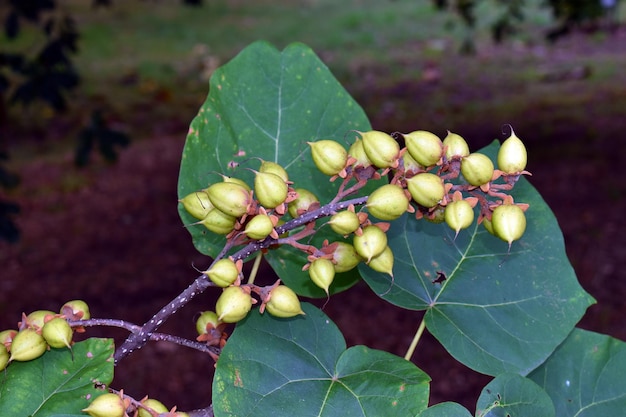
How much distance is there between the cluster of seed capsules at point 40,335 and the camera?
3.10ft

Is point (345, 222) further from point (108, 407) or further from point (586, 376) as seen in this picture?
point (586, 376)

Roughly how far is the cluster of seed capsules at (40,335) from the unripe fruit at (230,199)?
0.23 m

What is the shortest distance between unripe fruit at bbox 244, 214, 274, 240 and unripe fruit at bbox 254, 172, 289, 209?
0.10ft

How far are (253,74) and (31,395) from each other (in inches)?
25.0

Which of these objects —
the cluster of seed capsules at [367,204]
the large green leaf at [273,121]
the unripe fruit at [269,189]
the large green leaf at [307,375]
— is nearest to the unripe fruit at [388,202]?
the cluster of seed capsules at [367,204]

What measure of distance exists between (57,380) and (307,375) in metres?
0.35

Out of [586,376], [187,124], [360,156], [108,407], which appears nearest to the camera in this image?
[108,407]

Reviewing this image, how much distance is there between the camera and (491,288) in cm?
118

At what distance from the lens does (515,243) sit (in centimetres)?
119

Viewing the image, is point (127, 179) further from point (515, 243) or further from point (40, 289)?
point (515, 243)

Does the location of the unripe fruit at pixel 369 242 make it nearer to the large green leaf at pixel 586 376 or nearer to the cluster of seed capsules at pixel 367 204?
the cluster of seed capsules at pixel 367 204

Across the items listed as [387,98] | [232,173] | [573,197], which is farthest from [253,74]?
[387,98]

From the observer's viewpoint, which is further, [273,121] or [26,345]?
[273,121]

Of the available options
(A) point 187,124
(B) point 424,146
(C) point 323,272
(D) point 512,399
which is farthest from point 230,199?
(A) point 187,124
